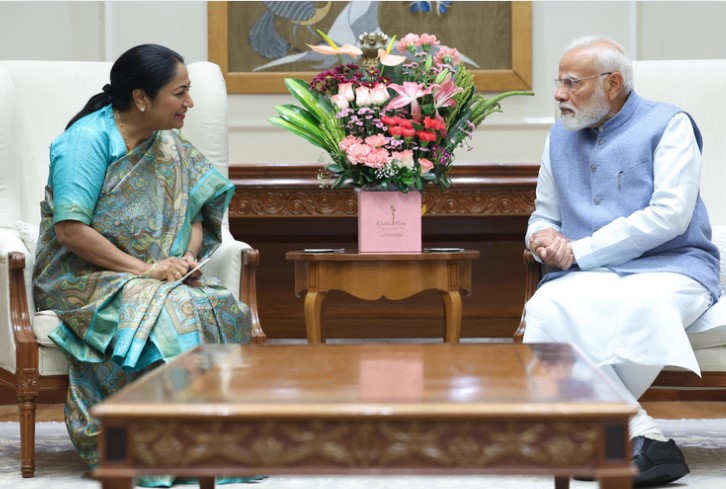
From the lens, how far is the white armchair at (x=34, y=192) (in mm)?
3195

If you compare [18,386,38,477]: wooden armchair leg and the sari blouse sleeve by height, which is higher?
the sari blouse sleeve

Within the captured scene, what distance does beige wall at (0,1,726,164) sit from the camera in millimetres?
4973

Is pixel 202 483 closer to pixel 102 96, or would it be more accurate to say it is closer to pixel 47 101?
pixel 102 96

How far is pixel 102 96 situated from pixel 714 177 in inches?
82.5

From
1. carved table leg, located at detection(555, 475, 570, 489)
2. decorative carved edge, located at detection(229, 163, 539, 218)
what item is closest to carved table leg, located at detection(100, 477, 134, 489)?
carved table leg, located at detection(555, 475, 570, 489)

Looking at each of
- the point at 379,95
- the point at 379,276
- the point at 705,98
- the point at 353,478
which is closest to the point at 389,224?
the point at 379,276

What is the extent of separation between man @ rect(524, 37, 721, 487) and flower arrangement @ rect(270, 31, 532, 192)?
1.09 feet

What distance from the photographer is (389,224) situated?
140 inches

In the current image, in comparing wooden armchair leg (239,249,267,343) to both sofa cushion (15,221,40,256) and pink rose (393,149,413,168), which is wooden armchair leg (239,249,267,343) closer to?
pink rose (393,149,413,168)

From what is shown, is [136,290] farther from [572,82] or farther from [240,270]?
[572,82]

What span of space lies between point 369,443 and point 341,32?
11.6 ft

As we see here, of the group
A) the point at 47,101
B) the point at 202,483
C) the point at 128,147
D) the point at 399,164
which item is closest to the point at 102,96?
the point at 128,147

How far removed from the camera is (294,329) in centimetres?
489

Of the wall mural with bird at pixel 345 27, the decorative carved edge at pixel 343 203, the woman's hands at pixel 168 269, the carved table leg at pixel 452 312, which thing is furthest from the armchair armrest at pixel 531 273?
the wall mural with bird at pixel 345 27
